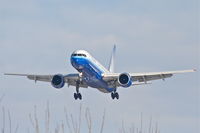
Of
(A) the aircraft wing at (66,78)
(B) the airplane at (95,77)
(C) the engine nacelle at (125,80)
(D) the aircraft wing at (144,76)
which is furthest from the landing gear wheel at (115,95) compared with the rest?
(A) the aircraft wing at (66,78)

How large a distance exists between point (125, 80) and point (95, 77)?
410cm

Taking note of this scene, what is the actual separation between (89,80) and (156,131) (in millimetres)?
38400

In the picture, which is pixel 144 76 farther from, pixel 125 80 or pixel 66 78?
pixel 66 78

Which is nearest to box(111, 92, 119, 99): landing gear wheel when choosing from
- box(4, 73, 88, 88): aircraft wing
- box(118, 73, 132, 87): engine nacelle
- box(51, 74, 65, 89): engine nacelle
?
box(118, 73, 132, 87): engine nacelle

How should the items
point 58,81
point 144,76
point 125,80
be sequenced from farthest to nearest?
point 144,76 < point 58,81 < point 125,80

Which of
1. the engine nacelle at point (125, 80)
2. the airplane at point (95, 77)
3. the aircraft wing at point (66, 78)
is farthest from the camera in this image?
the engine nacelle at point (125, 80)

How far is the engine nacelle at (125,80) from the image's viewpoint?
7026cm

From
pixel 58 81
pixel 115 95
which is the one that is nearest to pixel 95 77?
pixel 58 81

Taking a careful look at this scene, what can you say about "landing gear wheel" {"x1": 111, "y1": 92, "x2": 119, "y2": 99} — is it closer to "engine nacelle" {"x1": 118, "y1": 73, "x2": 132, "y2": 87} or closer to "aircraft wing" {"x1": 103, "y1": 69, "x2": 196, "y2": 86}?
"aircraft wing" {"x1": 103, "y1": 69, "x2": 196, "y2": 86}

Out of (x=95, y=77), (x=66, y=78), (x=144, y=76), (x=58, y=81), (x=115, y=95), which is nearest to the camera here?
(x=95, y=77)

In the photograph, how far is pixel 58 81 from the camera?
7156 centimetres

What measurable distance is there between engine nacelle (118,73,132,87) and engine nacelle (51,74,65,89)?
642 cm

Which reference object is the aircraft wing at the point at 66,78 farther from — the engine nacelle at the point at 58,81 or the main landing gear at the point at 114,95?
the main landing gear at the point at 114,95

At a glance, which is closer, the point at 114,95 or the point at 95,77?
the point at 95,77
